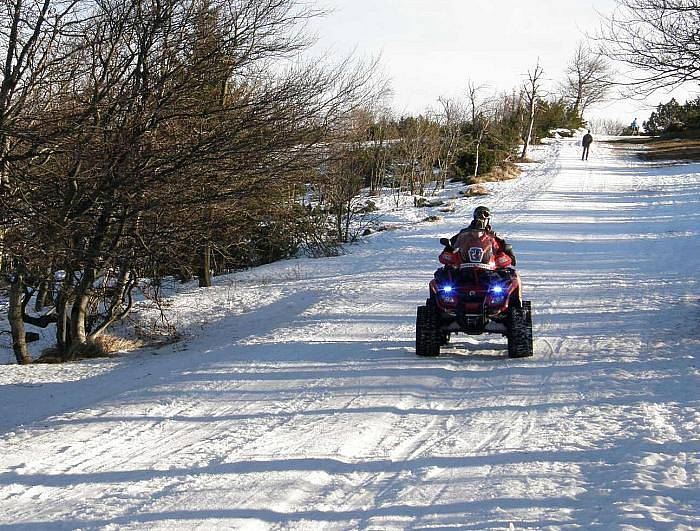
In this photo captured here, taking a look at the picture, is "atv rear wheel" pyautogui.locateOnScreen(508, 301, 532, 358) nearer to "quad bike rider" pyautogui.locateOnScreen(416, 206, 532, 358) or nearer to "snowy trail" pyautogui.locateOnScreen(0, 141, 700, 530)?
"quad bike rider" pyautogui.locateOnScreen(416, 206, 532, 358)

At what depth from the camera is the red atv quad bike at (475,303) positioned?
8.55 metres

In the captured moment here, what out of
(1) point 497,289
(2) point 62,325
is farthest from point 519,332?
(2) point 62,325

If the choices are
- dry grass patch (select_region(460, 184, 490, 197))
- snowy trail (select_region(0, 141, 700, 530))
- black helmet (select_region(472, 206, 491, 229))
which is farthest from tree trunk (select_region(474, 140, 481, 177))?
black helmet (select_region(472, 206, 491, 229))

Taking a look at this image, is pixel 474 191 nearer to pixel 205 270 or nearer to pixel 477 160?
pixel 477 160

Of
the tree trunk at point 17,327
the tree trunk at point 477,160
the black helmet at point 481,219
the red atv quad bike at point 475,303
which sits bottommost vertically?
the tree trunk at point 17,327

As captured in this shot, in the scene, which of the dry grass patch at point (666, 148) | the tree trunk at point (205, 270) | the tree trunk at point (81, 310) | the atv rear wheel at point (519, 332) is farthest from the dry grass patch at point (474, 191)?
the atv rear wheel at point (519, 332)

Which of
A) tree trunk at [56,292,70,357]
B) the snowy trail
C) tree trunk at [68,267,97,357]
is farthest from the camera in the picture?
tree trunk at [56,292,70,357]

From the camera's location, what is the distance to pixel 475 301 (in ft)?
28.1

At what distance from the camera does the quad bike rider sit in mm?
8555

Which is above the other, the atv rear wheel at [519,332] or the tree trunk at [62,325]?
the atv rear wheel at [519,332]

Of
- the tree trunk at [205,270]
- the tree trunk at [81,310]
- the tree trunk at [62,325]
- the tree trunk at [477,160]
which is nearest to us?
the tree trunk at [81,310]

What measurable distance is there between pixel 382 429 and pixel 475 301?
9.48 feet

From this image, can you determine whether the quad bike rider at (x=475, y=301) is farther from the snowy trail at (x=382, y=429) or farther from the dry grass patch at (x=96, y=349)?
the dry grass patch at (x=96, y=349)

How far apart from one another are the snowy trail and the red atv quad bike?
1.07 ft
